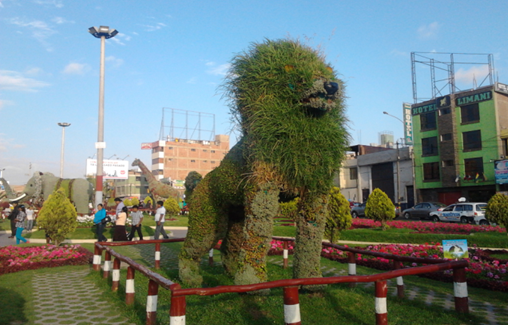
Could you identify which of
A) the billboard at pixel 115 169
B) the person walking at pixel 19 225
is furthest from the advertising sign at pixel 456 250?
the billboard at pixel 115 169

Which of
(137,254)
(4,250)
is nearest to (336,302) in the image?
(137,254)

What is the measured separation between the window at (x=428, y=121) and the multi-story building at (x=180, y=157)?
4392 cm

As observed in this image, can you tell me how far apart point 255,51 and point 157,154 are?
7490 centimetres

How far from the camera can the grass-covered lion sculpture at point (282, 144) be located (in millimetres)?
4992

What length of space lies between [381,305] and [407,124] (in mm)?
36517

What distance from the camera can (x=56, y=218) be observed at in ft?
39.9

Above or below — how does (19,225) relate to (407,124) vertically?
below

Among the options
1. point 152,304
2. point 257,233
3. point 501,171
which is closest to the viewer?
point 152,304

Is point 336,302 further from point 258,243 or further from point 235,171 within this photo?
point 235,171

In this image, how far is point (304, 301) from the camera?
17.1 ft

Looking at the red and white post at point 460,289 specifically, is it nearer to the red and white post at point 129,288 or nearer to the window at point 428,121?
the red and white post at point 129,288

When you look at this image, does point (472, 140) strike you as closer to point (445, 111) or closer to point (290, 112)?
point (445, 111)

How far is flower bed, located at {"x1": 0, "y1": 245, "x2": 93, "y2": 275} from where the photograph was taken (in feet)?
30.1

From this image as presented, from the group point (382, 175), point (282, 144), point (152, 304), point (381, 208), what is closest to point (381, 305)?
point (282, 144)
